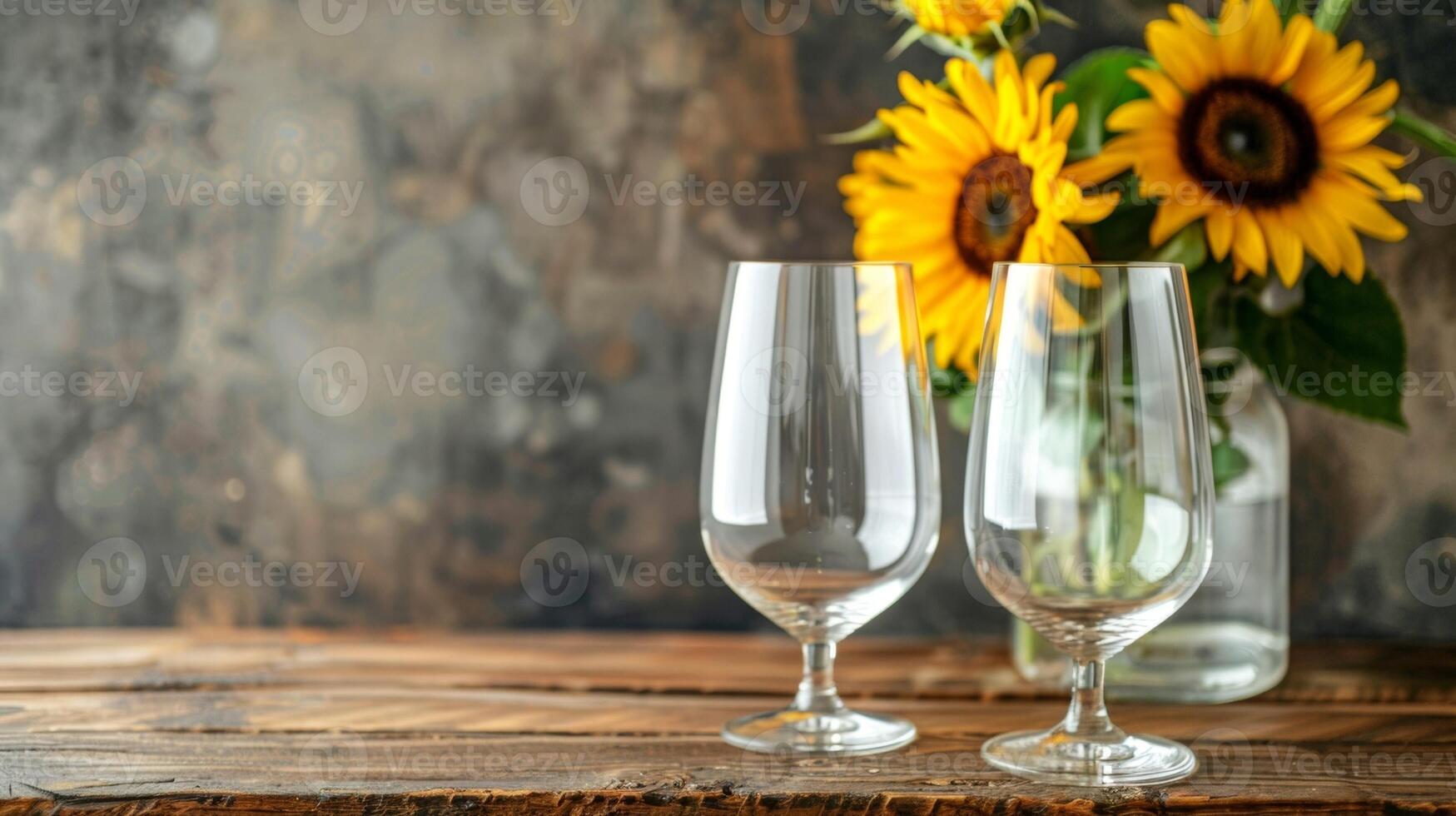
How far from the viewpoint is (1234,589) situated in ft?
2.68

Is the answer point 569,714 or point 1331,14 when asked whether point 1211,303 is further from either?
point 569,714

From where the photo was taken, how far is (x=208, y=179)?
97 cm

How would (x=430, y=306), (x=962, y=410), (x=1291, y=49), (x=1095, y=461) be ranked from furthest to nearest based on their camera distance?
(x=430, y=306) → (x=962, y=410) → (x=1291, y=49) → (x=1095, y=461)

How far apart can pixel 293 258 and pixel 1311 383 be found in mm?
674

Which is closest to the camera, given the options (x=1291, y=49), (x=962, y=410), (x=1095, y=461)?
(x=1095, y=461)

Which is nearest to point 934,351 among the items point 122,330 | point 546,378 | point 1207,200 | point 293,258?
point 1207,200

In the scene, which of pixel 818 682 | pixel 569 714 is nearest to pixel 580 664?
pixel 569 714

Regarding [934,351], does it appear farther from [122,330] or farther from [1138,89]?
[122,330]

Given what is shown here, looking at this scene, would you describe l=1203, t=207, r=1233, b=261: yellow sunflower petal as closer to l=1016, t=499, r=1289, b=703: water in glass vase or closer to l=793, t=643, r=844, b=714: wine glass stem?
l=1016, t=499, r=1289, b=703: water in glass vase

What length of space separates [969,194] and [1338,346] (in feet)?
0.75

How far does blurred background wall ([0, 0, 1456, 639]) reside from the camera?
38.0 inches

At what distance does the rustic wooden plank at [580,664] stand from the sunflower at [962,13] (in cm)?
38

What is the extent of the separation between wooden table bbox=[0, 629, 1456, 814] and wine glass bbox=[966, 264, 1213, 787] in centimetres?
7

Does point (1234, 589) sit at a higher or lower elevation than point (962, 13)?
lower
